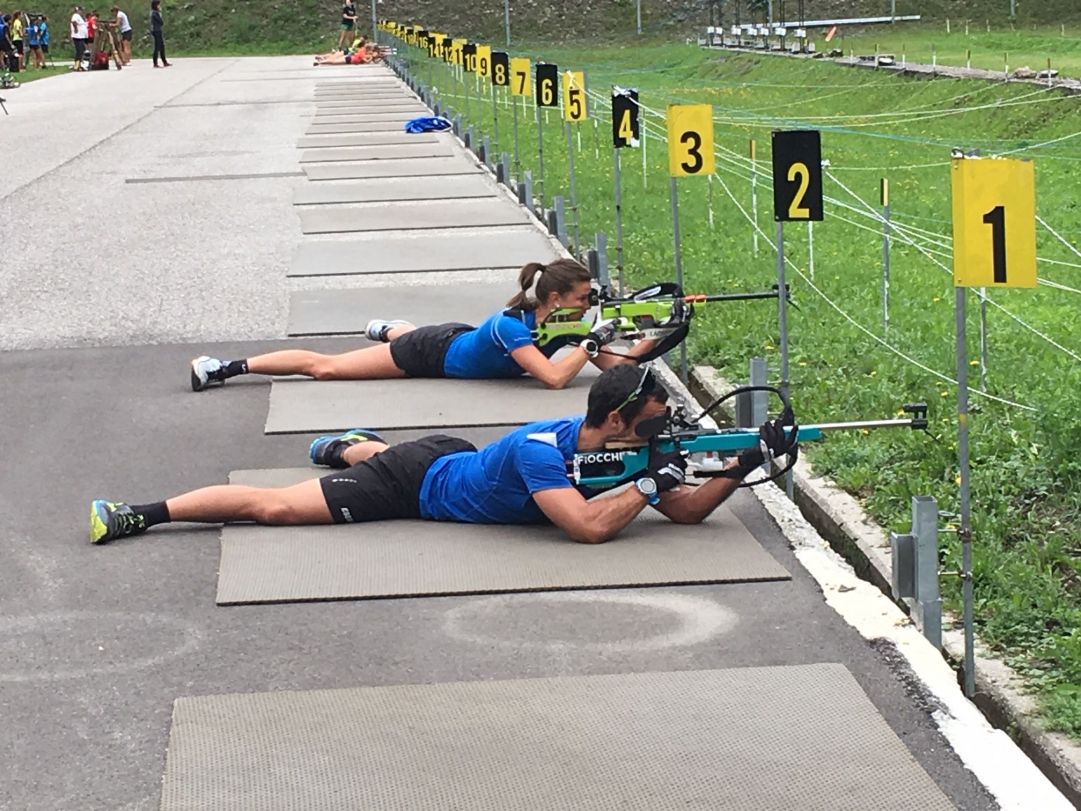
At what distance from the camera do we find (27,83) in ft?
160

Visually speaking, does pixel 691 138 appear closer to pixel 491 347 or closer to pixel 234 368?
pixel 491 347

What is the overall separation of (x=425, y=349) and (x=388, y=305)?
2.96 metres

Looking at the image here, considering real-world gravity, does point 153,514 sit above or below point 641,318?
below

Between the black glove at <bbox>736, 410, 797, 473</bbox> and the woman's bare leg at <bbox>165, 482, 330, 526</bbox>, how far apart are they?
181 cm

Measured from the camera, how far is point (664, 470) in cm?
Answer: 721

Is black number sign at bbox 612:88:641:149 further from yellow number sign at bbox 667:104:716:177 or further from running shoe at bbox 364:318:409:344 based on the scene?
running shoe at bbox 364:318:409:344

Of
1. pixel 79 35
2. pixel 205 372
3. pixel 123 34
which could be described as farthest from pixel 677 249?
pixel 123 34

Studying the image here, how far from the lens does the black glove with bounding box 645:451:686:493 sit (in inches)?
284

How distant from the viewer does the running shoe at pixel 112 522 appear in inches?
297

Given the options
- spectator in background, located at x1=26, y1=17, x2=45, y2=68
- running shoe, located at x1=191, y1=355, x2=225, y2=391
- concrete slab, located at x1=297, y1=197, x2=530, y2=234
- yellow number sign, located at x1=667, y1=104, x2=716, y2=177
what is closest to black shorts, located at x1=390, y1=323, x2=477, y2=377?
running shoe, located at x1=191, y1=355, x2=225, y2=391

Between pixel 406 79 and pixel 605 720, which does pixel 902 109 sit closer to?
pixel 406 79

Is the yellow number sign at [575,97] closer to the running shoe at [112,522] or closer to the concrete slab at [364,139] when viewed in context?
the running shoe at [112,522]

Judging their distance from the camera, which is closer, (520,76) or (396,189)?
(520,76)

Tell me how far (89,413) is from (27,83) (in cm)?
4126
